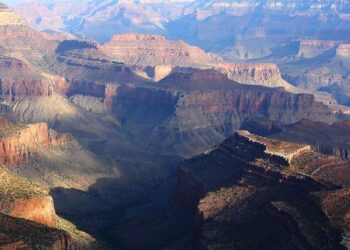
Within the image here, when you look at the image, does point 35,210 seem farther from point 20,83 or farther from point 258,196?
point 20,83

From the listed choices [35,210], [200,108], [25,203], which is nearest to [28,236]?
[25,203]

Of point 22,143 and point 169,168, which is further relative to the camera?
point 169,168

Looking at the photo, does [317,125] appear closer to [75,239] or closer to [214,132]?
[214,132]

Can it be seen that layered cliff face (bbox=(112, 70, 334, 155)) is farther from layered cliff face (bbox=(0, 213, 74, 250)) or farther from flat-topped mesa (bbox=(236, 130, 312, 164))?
layered cliff face (bbox=(0, 213, 74, 250))

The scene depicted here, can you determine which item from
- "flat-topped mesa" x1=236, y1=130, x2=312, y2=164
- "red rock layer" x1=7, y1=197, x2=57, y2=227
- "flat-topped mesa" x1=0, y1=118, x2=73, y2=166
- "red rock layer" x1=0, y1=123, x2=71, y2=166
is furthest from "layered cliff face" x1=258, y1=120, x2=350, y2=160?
"red rock layer" x1=7, y1=197, x2=57, y2=227

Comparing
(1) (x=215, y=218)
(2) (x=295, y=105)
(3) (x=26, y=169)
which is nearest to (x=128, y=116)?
(2) (x=295, y=105)

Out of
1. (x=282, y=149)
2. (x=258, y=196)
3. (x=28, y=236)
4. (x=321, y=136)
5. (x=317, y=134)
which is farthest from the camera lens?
(x=317, y=134)

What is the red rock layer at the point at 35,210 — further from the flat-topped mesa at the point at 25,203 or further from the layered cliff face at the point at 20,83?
the layered cliff face at the point at 20,83
